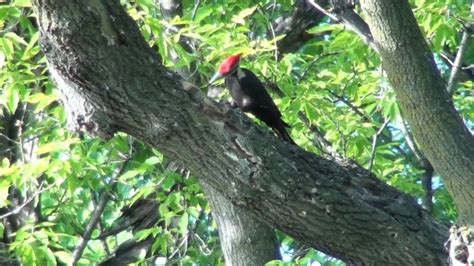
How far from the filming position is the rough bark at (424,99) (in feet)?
11.4

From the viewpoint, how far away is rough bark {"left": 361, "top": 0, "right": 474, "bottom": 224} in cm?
347

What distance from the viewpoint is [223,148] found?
128 inches

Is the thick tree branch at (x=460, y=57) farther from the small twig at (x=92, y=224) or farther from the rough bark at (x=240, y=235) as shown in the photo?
the small twig at (x=92, y=224)

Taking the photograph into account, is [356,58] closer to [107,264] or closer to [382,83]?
[382,83]

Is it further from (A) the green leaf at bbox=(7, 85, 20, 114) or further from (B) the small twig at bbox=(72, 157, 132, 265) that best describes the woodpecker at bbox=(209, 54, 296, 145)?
(B) the small twig at bbox=(72, 157, 132, 265)

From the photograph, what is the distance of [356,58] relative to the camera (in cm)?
528

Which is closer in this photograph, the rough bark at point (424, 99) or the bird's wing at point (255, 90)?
the rough bark at point (424, 99)

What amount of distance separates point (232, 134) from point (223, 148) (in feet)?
0.21

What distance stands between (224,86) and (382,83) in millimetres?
1009

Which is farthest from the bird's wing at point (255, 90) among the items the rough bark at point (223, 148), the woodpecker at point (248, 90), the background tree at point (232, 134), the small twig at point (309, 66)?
the rough bark at point (223, 148)

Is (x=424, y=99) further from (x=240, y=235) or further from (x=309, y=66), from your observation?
(x=309, y=66)

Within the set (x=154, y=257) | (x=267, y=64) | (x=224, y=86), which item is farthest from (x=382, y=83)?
(x=154, y=257)

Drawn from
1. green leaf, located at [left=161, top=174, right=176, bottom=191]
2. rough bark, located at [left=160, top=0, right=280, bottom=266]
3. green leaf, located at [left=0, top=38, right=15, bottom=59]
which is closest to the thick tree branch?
rough bark, located at [left=160, top=0, right=280, bottom=266]

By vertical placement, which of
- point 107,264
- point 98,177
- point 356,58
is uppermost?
point 356,58
